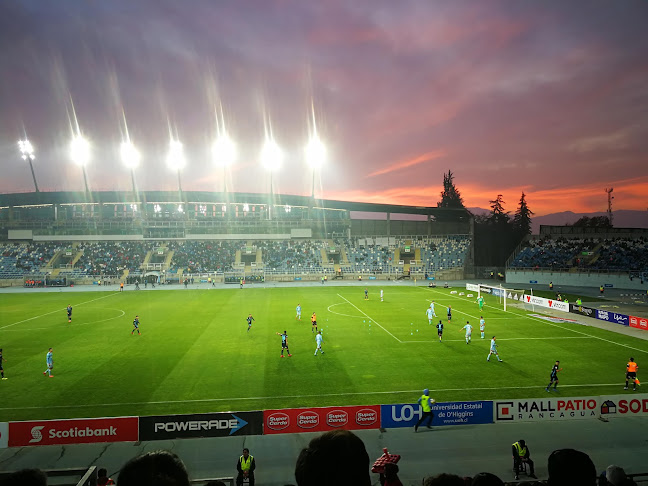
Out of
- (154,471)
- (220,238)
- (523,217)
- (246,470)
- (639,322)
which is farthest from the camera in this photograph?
(523,217)

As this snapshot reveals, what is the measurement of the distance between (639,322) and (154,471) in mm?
38664

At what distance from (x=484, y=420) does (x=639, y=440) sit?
15.3 feet

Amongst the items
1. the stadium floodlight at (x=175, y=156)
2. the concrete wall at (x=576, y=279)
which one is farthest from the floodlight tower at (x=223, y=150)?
the concrete wall at (x=576, y=279)

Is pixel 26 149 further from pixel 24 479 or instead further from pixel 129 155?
pixel 24 479

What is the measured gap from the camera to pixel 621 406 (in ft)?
50.1

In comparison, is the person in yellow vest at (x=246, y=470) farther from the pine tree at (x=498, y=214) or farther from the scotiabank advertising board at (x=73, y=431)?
the pine tree at (x=498, y=214)

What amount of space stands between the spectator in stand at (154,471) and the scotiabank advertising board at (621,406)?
1744 centimetres

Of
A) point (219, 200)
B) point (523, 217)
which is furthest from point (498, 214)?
point (219, 200)

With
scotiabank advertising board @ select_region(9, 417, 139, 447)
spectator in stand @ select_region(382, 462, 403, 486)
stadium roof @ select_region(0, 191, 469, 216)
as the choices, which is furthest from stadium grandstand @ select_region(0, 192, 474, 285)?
spectator in stand @ select_region(382, 462, 403, 486)

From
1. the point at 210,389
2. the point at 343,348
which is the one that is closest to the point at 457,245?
the point at 343,348

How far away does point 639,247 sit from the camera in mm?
62906

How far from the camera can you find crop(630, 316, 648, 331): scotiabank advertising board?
31188 millimetres

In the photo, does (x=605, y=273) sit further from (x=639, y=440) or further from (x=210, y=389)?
(x=210, y=389)

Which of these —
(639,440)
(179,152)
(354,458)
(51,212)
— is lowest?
(639,440)
